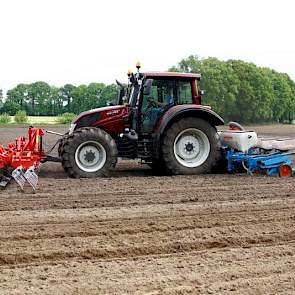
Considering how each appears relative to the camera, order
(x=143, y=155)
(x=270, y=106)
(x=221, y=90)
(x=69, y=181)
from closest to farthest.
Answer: (x=69, y=181) < (x=143, y=155) < (x=221, y=90) < (x=270, y=106)

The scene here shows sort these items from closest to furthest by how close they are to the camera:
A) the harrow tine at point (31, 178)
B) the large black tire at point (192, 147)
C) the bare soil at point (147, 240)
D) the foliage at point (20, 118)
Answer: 1. the bare soil at point (147, 240)
2. the harrow tine at point (31, 178)
3. the large black tire at point (192, 147)
4. the foliage at point (20, 118)

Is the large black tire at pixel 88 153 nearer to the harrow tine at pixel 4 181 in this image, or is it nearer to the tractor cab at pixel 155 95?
the tractor cab at pixel 155 95

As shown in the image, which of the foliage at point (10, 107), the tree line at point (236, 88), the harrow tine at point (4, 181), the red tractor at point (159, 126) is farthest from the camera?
the foliage at point (10, 107)

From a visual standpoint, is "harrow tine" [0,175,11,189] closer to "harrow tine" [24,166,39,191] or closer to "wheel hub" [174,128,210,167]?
"harrow tine" [24,166,39,191]

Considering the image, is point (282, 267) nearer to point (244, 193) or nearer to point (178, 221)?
point (178, 221)

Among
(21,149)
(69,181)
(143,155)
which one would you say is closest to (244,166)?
(143,155)

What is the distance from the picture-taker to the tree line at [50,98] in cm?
6412

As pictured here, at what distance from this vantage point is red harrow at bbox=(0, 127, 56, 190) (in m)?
9.28

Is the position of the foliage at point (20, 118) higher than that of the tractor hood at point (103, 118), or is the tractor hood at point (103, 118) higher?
the tractor hood at point (103, 118)

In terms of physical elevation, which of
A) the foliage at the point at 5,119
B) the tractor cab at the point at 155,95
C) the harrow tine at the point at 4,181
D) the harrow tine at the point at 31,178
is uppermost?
the tractor cab at the point at 155,95

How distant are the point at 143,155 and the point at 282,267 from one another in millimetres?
6486

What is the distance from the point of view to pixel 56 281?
4613 mm

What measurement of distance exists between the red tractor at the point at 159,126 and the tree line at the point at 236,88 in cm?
4644

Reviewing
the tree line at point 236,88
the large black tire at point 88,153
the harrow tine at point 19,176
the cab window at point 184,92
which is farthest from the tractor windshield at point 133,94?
the tree line at point 236,88
